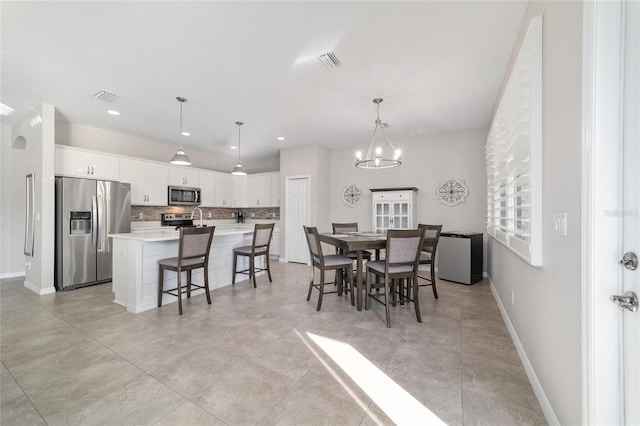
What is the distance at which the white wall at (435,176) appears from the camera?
15.6 feet

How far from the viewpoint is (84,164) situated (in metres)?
4.39

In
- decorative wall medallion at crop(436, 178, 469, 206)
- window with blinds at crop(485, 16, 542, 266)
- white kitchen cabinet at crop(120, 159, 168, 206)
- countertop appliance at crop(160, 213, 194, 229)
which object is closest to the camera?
window with blinds at crop(485, 16, 542, 266)

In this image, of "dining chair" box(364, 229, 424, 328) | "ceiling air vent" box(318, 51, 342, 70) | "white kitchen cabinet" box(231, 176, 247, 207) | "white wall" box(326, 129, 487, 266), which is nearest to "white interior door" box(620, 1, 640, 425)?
"dining chair" box(364, 229, 424, 328)

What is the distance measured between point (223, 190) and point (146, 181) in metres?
1.92

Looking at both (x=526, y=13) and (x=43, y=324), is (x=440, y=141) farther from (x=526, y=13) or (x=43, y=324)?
(x=43, y=324)

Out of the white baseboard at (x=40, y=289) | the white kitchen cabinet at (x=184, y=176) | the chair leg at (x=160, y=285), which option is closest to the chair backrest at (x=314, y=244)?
the chair leg at (x=160, y=285)

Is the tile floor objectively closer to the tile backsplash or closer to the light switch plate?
the light switch plate

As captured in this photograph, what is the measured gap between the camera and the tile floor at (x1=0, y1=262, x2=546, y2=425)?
148 centimetres

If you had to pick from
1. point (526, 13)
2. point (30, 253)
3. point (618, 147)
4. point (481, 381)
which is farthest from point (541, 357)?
point (30, 253)

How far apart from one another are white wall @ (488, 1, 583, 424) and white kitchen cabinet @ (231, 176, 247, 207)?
6578 millimetres

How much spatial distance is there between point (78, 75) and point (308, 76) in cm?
267

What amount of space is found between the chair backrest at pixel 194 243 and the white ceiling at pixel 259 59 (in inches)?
71.6

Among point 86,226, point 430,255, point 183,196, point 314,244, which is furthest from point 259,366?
point 183,196

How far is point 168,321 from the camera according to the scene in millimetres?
2721
